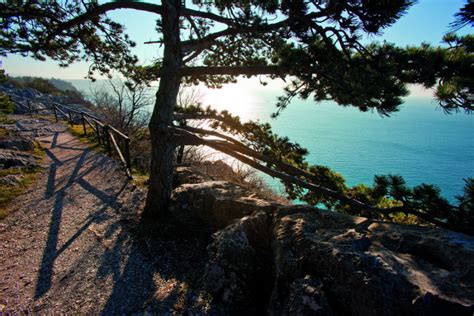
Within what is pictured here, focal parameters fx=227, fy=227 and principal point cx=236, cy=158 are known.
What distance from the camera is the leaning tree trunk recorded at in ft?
12.6

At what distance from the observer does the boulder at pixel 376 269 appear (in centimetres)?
A: 155

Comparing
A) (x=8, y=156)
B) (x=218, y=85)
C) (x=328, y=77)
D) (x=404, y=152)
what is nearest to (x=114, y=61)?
(x=218, y=85)

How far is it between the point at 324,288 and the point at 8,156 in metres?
9.96

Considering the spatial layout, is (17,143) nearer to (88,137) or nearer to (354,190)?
(88,137)

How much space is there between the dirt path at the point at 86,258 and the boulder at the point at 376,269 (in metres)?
1.34

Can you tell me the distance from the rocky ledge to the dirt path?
0.66 meters

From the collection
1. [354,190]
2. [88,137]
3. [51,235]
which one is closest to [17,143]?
[88,137]

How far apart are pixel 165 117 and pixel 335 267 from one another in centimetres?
354

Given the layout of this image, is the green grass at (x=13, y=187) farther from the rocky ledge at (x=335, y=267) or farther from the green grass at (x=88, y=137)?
the rocky ledge at (x=335, y=267)

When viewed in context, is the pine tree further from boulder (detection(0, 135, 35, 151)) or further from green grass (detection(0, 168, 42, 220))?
boulder (detection(0, 135, 35, 151))

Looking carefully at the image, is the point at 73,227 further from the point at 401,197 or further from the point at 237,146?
the point at 401,197

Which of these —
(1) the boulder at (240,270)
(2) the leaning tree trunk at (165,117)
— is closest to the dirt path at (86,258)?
(1) the boulder at (240,270)

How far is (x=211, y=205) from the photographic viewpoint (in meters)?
4.23

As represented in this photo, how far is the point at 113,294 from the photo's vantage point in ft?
10.6
